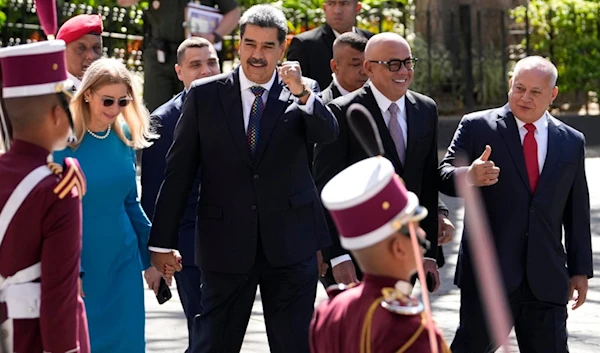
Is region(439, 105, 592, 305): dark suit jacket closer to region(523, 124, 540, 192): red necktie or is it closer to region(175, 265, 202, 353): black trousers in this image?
region(523, 124, 540, 192): red necktie

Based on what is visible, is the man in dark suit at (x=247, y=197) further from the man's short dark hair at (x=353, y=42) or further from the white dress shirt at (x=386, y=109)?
the man's short dark hair at (x=353, y=42)

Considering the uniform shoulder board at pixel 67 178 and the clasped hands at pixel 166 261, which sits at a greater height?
the uniform shoulder board at pixel 67 178

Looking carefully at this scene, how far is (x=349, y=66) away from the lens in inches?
319

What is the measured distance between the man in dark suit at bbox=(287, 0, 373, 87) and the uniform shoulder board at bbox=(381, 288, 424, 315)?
20.3 ft

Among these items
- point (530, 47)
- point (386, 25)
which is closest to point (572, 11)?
point (530, 47)

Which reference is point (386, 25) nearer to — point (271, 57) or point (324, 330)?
point (271, 57)

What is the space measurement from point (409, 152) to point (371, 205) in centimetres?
298

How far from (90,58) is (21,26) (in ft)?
40.1

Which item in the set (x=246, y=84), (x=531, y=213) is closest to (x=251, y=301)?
(x=246, y=84)

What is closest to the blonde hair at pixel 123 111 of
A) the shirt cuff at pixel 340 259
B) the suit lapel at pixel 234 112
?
the suit lapel at pixel 234 112

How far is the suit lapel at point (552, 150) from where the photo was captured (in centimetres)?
654

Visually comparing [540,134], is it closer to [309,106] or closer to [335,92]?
[309,106]

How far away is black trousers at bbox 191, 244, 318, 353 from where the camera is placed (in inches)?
252

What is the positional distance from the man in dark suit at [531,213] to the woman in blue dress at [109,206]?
5.29ft
